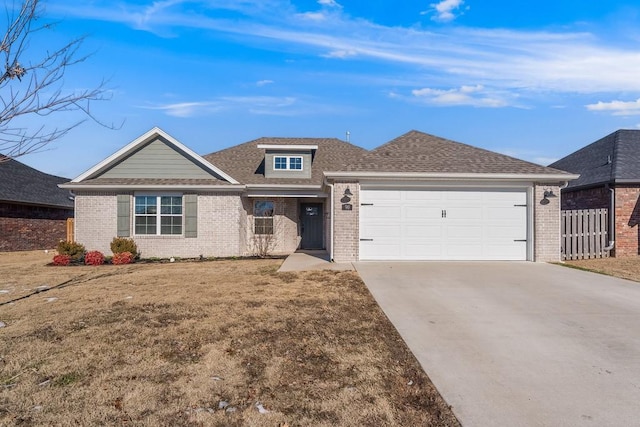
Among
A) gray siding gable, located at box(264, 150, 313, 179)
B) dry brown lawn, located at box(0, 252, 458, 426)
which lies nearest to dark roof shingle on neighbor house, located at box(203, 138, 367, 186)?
gray siding gable, located at box(264, 150, 313, 179)

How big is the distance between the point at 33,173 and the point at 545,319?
1071 inches

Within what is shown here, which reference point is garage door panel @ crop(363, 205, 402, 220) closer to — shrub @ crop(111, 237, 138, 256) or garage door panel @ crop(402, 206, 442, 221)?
garage door panel @ crop(402, 206, 442, 221)

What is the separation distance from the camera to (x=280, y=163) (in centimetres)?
1706

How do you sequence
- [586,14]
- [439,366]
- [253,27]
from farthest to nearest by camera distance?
1. [253,27]
2. [586,14]
3. [439,366]

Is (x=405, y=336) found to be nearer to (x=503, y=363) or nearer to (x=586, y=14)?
(x=503, y=363)

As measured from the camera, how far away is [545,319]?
5879 mm

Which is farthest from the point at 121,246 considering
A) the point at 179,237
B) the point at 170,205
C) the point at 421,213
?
the point at 421,213

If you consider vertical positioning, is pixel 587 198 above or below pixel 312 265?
above

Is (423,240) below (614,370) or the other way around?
the other way around

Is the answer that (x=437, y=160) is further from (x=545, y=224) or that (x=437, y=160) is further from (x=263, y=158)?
(x=263, y=158)

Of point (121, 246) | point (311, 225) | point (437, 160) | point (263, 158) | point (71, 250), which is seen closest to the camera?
point (437, 160)

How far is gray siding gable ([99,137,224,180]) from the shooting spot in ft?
49.2

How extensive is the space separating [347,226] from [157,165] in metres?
8.27

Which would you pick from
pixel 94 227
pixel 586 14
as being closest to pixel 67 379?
pixel 94 227
